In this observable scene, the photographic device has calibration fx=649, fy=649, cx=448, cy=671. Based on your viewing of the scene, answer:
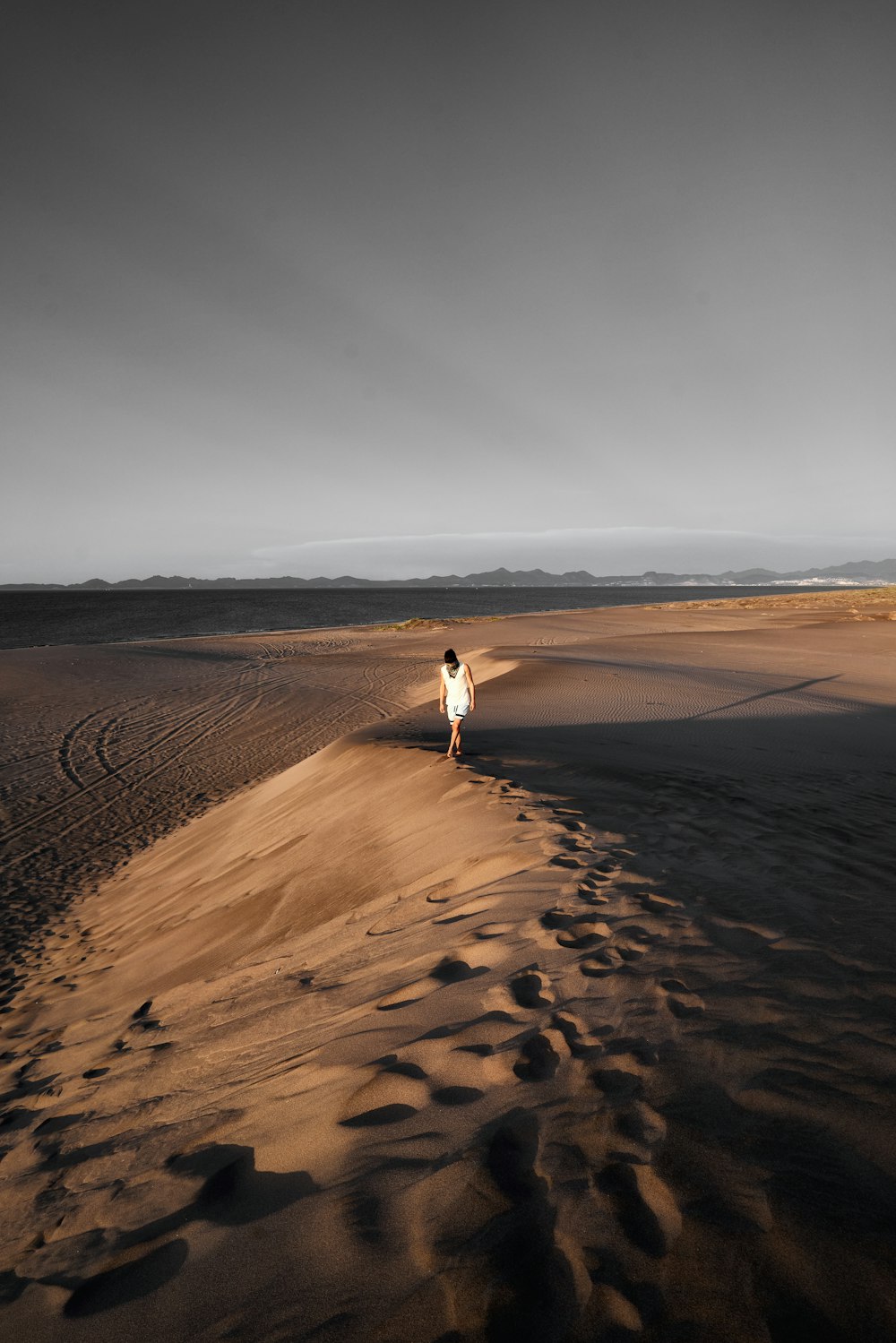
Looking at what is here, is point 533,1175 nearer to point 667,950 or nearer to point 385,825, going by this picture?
point 667,950

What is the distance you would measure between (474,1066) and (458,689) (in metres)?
5.18

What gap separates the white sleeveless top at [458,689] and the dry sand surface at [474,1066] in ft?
2.22

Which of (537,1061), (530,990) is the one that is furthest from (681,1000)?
(537,1061)

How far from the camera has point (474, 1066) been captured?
8.11ft

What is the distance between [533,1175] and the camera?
1.95 meters

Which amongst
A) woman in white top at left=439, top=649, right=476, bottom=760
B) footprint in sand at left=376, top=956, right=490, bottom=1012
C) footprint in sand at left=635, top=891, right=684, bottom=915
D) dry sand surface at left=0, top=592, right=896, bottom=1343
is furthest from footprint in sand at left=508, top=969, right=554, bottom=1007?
woman in white top at left=439, top=649, right=476, bottom=760

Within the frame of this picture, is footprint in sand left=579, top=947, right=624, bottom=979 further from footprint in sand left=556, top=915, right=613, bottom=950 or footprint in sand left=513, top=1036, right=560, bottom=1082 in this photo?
footprint in sand left=513, top=1036, right=560, bottom=1082

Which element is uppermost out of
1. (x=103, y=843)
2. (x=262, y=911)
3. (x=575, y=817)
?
(x=575, y=817)

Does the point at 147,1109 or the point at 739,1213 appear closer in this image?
the point at 739,1213

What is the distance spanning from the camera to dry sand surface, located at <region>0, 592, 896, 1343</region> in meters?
1.69

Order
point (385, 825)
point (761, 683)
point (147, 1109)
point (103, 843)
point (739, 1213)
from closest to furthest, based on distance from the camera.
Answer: point (739, 1213) < point (147, 1109) < point (385, 825) < point (103, 843) < point (761, 683)

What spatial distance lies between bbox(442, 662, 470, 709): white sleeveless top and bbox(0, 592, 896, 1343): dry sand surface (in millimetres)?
677

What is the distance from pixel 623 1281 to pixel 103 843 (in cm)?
896

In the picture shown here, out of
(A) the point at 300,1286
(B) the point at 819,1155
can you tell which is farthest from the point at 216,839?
(B) the point at 819,1155
